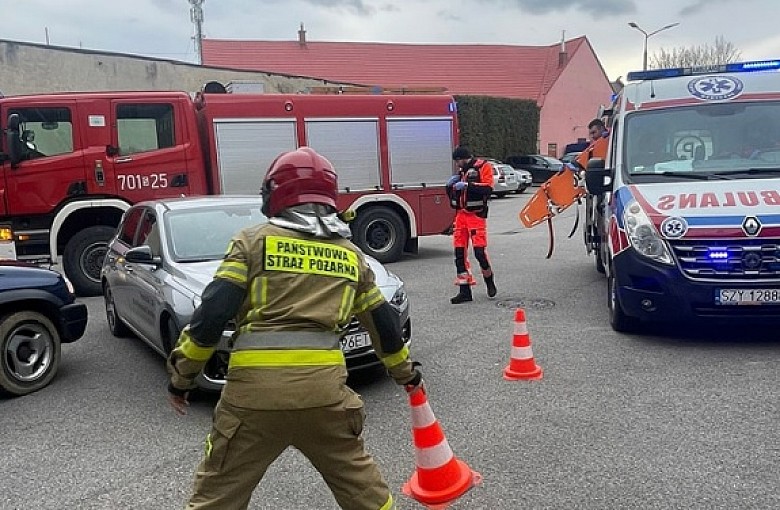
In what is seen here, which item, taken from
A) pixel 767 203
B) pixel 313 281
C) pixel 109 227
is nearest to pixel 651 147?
pixel 767 203

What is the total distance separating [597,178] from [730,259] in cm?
174

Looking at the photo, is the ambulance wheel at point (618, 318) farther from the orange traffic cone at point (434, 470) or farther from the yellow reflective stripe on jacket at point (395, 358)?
the yellow reflective stripe on jacket at point (395, 358)

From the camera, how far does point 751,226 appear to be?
592cm

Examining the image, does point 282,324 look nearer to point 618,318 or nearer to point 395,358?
point 395,358

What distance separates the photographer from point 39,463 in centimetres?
438

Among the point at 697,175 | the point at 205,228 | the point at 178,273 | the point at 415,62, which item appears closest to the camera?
the point at 178,273

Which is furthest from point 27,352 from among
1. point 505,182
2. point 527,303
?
point 505,182

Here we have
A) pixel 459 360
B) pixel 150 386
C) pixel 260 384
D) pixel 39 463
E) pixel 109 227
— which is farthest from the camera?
pixel 109 227

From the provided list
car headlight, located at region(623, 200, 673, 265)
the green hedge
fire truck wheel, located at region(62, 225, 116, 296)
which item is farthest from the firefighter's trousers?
the green hedge

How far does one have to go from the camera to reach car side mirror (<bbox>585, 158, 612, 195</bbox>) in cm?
736

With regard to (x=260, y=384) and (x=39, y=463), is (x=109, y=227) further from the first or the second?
(x=260, y=384)

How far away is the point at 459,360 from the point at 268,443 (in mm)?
3763

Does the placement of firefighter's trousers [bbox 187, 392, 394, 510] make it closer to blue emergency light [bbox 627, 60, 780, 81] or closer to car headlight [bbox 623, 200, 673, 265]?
car headlight [bbox 623, 200, 673, 265]

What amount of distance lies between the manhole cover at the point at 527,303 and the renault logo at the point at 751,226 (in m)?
2.70
